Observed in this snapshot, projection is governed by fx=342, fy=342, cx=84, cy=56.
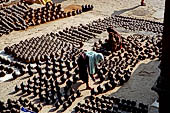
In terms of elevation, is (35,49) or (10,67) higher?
(35,49)

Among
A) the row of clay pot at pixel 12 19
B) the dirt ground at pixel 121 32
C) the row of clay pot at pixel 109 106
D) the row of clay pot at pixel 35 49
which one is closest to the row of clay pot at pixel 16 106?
the dirt ground at pixel 121 32

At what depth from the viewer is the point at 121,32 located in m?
14.9

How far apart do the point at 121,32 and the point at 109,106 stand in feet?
20.0

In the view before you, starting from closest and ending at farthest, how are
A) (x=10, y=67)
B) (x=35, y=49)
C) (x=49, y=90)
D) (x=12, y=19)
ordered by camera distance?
(x=49, y=90) < (x=10, y=67) < (x=35, y=49) < (x=12, y=19)

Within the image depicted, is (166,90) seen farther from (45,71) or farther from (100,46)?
(100,46)

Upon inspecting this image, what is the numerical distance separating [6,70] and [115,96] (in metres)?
4.07

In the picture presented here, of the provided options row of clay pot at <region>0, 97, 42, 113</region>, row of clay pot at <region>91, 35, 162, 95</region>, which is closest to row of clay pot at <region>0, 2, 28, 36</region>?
row of clay pot at <region>91, 35, 162, 95</region>

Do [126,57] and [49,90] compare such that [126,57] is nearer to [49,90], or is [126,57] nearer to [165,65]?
[49,90]

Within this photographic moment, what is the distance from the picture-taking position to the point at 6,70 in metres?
11.8

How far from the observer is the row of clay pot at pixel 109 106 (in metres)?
9.02

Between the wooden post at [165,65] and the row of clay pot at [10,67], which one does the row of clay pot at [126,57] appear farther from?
the wooden post at [165,65]

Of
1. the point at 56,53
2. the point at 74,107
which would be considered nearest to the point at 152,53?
the point at 56,53

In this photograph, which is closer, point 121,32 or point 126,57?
point 126,57

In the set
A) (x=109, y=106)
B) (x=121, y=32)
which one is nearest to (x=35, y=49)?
(x=121, y=32)
